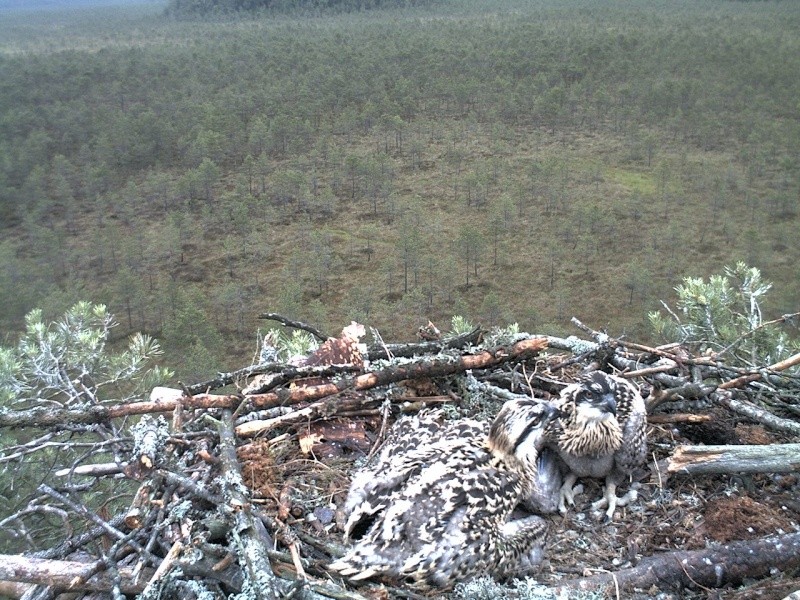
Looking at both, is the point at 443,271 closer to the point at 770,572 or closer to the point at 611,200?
the point at 611,200

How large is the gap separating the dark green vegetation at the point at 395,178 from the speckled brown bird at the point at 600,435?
1753cm

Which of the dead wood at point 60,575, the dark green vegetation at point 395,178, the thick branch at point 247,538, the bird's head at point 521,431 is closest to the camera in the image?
the thick branch at point 247,538

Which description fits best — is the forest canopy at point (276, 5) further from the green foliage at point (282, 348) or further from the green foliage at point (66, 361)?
the green foliage at point (282, 348)

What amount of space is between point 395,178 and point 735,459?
3489cm

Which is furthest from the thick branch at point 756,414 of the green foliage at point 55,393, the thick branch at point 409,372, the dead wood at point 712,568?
the green foliage at point 55,393

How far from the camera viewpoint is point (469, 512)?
10.2 ft

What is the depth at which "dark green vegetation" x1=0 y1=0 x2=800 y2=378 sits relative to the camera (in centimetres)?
2695

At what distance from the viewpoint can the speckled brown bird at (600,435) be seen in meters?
3.51

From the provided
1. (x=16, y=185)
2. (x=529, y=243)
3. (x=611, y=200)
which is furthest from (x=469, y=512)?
(x=16, y=185)

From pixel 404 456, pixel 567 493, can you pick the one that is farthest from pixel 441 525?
pixel 567 493

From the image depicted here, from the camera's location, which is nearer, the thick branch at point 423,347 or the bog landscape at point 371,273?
the bog landscape at point 371,273

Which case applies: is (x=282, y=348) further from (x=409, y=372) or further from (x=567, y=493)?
(x=567, y=493)

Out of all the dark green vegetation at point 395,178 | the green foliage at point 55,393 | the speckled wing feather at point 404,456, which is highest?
the speckled wing feather at point 404,456

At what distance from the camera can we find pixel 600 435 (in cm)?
351
